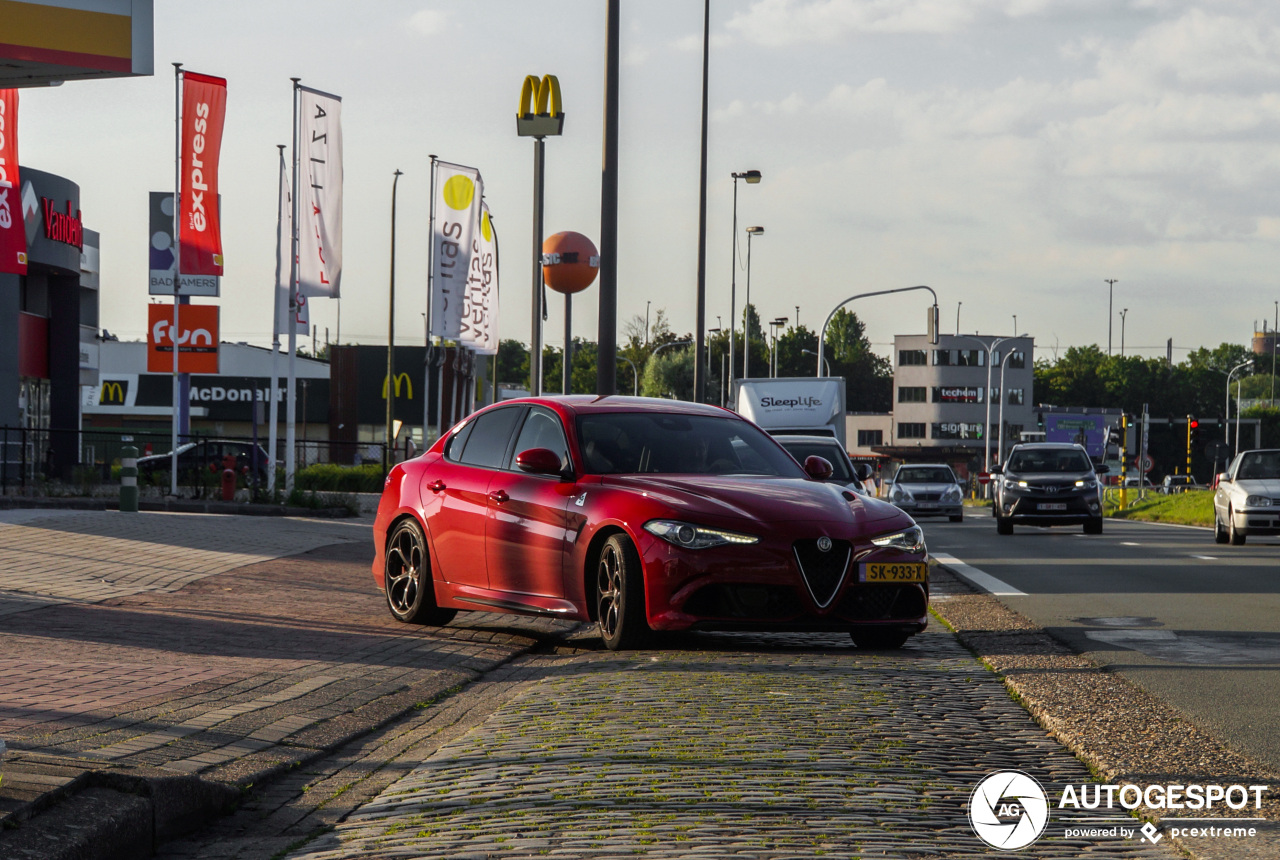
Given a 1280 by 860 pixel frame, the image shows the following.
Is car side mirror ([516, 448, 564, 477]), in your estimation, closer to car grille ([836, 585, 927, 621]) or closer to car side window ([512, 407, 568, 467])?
car side window ([512, 407, 568, 467])

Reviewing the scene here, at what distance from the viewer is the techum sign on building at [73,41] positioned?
10.8 meters

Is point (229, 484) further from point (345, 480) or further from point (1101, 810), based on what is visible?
point (1101, 810)

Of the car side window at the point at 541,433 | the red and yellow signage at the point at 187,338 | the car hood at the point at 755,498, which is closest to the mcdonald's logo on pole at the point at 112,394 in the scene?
the red and yellow signage at the point at 187,338

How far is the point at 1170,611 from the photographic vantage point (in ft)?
37.6

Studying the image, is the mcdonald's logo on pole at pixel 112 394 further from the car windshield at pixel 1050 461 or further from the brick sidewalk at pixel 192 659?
the brick sidewalk at pixel 192 659

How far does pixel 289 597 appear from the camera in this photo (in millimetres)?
12172

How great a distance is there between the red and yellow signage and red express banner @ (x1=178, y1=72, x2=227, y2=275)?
38.7 feet

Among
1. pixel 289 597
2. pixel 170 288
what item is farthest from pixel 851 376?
pixel 289 597

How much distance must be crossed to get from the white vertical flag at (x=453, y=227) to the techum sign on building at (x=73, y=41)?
63.9 ft

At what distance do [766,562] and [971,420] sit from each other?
125 metres

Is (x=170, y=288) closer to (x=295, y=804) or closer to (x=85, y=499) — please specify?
(x=85, y=499)

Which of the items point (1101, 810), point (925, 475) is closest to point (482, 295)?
point (925, 475)

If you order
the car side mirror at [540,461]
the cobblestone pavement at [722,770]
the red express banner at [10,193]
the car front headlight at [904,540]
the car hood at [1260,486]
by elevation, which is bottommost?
the cobblestone pavement at [722,770]

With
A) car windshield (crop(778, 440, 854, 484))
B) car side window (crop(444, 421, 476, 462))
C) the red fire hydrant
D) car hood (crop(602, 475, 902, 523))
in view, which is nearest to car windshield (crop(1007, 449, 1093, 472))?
car windshield (crop(778, 440, 854, 484))
